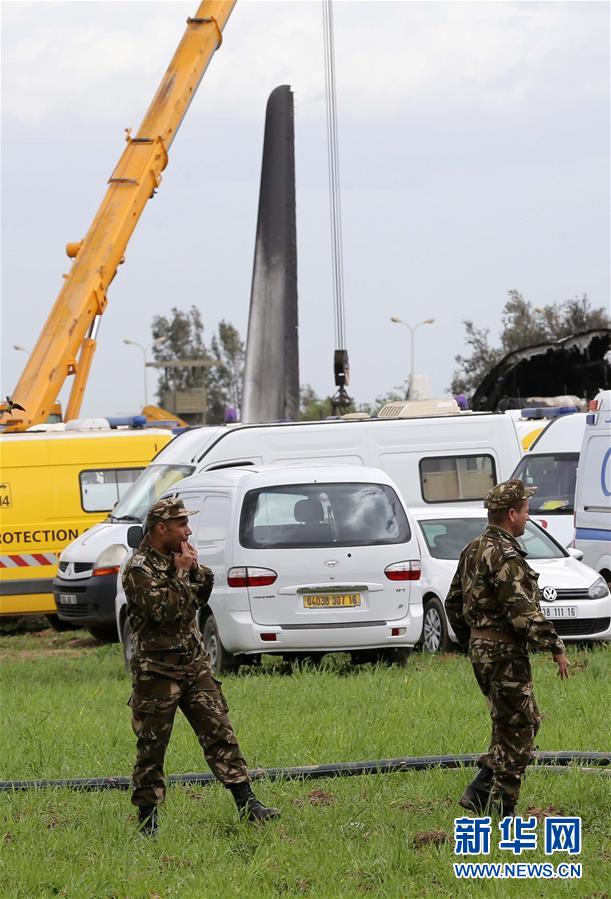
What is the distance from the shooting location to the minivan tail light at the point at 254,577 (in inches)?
563

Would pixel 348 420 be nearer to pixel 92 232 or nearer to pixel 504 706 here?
pixel 92 232

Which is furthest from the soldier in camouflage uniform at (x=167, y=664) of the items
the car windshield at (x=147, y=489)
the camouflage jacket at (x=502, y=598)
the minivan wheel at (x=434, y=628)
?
the car windshield at (x=147, y=489)

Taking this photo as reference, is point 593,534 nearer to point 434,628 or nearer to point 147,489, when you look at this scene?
point 434,628

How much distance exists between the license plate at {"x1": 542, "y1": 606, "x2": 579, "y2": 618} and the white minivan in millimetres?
1470

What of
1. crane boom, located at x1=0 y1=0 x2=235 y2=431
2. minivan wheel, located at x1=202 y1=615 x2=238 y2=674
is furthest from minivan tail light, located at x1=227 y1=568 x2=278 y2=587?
crane boom, located at x1=0 y1=0 x2=235 y2=431

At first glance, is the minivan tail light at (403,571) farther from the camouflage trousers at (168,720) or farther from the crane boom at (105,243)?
the crane boom at (105,243)

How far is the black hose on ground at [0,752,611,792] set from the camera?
364 inches

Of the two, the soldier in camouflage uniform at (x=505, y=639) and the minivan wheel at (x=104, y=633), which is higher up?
the soldier in camouflage uniform at (x=505, y=639)

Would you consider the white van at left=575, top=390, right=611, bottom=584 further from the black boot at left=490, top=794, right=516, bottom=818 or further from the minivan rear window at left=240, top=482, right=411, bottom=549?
the black boot at left=490, top=794, right=516, bottom=818

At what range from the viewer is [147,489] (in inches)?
761

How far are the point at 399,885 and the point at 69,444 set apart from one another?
15.8 m

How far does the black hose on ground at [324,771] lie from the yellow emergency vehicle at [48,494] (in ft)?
40.9

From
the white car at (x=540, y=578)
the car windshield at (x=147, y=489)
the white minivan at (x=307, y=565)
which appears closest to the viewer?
the white minivan at (x=307, y=565)

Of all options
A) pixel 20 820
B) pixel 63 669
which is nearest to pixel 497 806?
pixel 20 820
